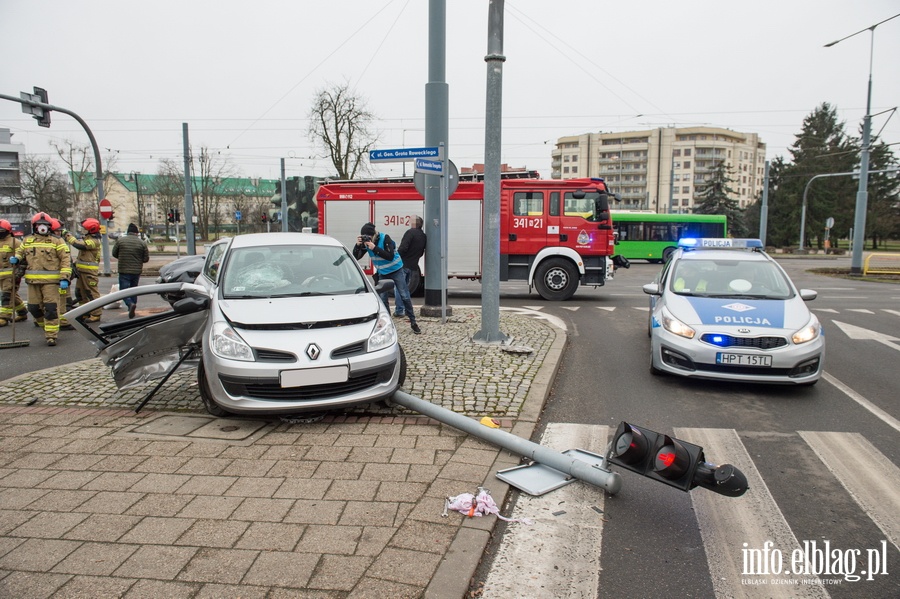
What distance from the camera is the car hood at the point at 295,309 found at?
5.15 metres

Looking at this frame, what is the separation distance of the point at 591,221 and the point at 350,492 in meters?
11.8

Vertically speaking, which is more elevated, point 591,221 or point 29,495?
point 591,221

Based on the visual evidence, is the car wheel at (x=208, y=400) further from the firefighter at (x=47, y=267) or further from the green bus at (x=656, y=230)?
the green bus at (x=656, y=230)

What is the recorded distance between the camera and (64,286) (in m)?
9.15

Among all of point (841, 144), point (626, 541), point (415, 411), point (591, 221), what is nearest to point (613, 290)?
point (591, 221)

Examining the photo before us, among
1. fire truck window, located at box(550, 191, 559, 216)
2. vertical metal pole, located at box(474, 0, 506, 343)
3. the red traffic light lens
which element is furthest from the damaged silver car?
fire truck window, located at box(550, 191, 559, 216)

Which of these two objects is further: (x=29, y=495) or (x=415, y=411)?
(x=415, y=411)

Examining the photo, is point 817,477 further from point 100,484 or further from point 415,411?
point 100,484

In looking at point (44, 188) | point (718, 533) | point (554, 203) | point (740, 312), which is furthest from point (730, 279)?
point (44, 188)

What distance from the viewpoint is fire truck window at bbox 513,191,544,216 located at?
14719 millimetres

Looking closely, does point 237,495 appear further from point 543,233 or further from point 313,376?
point 543,233

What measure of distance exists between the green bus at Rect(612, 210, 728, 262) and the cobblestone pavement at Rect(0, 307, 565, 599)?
31.9m

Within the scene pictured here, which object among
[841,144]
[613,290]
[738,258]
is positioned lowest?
[613,290]

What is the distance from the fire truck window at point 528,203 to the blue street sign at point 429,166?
A: 19.1 ft
